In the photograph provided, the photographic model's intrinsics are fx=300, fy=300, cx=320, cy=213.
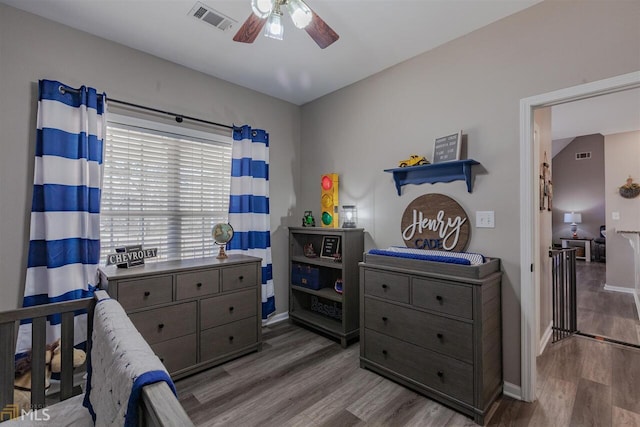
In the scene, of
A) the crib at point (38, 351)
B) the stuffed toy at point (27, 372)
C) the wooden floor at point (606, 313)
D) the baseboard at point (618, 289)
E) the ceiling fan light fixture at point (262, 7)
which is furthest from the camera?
the baseboard at point (618, 289)

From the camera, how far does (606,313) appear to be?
3.68 meters

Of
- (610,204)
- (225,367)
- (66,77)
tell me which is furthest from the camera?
(610,204)

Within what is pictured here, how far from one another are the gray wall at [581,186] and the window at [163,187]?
9.20 m

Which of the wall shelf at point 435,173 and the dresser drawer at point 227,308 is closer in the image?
the wall shelf at point 435,173

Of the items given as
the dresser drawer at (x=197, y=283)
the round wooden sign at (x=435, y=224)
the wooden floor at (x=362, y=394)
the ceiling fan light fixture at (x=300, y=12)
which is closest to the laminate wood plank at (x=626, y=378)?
the wooden floor at (x=362, y=394)

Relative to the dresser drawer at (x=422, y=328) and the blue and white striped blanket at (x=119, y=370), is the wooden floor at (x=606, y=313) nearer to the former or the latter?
the dresser drawer at (x=422, y=328)

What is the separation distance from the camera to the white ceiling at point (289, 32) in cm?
202

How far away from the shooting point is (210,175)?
10.1 feet

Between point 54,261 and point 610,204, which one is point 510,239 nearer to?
point 54,261

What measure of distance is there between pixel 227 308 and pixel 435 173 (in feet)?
6.90

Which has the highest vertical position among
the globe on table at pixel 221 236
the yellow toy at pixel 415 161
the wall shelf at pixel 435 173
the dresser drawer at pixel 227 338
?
the yellow toy at pixel 415 161

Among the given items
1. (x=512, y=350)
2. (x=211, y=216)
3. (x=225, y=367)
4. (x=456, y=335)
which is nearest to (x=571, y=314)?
(x=512, y=350)

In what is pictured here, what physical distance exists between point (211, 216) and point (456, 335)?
2.44 m

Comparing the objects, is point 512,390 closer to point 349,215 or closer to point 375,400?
point 375,400
